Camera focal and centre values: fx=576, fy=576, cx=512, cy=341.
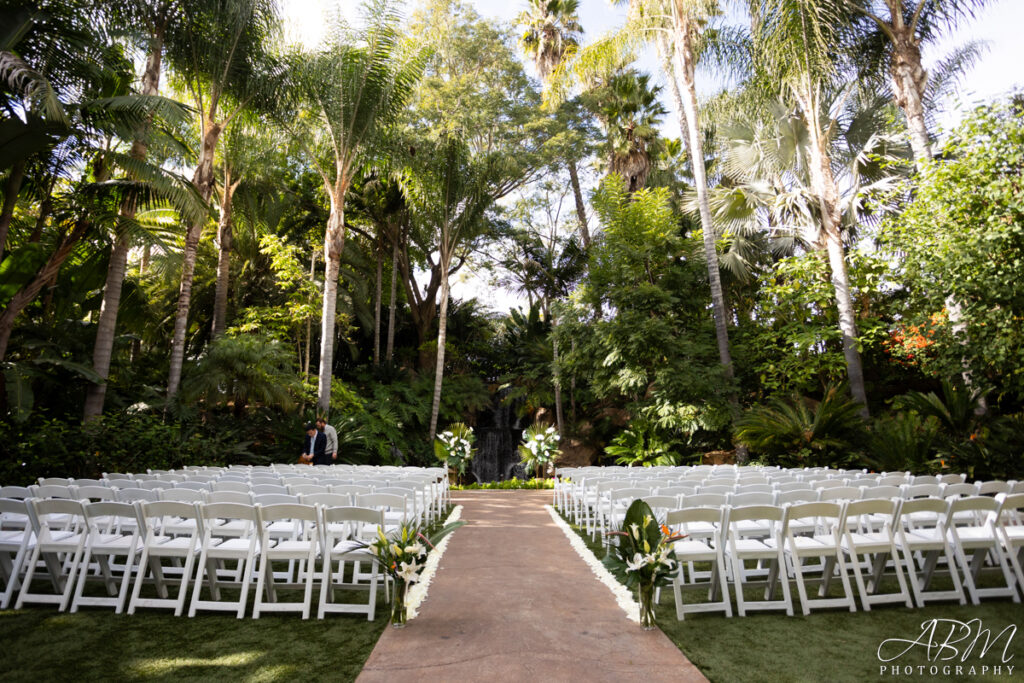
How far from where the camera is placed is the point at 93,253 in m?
13.1

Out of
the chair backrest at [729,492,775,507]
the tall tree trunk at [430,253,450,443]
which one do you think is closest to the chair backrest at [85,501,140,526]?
the chair backrest at [729,492,775,507]

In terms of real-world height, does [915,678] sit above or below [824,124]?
below

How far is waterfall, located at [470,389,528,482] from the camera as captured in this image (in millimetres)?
24297

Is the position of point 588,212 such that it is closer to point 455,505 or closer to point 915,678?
point 455,505

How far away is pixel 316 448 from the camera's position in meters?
11.9

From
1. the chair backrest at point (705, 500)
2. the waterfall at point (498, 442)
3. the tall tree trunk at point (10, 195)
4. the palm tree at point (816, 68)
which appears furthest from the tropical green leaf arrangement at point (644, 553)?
the waterfall at point (498, 442)

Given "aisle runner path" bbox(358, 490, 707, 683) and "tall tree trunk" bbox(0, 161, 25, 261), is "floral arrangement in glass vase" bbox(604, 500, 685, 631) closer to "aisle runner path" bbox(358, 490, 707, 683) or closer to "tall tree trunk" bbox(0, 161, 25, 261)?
"aisle runner path" bbox(358, 490, 707, 683)

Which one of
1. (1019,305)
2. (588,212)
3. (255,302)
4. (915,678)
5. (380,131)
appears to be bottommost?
(915,678)

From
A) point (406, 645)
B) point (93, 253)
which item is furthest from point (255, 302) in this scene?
point (406, 645)

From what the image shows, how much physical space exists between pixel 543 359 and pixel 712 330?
294 inches

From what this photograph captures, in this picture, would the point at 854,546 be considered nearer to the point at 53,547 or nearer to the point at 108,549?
the point at 108,549

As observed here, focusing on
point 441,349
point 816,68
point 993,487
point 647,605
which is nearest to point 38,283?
point 441,349

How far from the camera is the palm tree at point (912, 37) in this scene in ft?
41.3

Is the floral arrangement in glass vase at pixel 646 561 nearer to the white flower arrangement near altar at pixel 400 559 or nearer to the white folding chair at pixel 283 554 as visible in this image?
the white flower arrangement near altar at pixel 400 559
